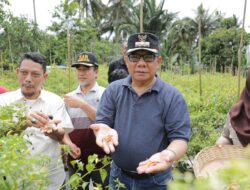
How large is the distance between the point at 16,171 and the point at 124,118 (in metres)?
0.99

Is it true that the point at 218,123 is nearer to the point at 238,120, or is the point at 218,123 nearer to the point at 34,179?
the point at 238,120

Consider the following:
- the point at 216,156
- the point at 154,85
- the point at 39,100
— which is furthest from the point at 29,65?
the point at 216,156

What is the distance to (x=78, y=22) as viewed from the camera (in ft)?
42.2

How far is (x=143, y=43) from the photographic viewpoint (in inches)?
71.2

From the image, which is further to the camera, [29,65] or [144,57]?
[29,65]

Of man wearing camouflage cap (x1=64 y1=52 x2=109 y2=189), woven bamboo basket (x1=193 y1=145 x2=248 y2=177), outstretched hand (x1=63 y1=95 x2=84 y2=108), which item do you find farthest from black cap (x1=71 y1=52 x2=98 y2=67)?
woven bamboo basket (x1=193 y1=145 x2=248 y2=177)

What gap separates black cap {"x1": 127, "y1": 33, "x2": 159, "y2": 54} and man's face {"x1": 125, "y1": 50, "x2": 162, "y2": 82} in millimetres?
21

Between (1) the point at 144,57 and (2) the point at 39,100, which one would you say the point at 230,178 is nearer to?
(1) the point at 144,57

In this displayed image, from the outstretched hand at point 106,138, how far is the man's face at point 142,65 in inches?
11.7

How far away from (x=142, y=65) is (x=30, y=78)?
24.6 inches

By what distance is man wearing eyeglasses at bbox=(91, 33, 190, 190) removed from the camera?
5.67 feet

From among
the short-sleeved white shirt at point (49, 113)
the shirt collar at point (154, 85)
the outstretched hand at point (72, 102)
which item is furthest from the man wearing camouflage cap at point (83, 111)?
the shirt collar at point (154, 85)

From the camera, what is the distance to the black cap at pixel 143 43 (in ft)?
5.89

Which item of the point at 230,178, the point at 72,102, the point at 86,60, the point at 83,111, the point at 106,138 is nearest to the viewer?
the point at 230,178
